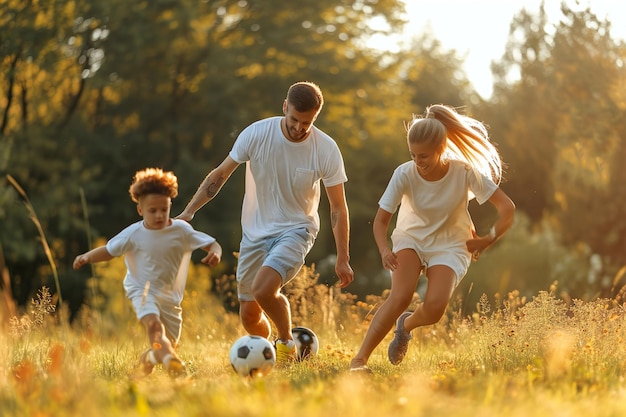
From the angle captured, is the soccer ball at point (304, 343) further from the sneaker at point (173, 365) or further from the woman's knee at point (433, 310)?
the sneaker at point (173, 365)

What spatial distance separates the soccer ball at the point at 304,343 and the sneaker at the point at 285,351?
29cm

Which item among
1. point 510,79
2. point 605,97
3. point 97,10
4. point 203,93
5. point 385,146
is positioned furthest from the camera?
point 510,79

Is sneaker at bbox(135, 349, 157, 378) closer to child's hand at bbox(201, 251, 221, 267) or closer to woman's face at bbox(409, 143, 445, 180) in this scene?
child's hand at bbox(201, 251, 221, 267)

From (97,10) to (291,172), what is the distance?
1905 cm

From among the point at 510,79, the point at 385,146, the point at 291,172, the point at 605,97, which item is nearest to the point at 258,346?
the point at 291,172

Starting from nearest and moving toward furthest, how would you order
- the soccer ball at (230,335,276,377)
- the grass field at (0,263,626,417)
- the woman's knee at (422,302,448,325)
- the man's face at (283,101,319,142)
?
the grass field at (0,263,626,417)
the soccer ball at (230,335,276,377)
the woman's knee at (422,302,448,325)
the man's face at (283,101,319,142)

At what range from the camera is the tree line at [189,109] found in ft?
78.7

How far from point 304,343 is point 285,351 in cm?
51

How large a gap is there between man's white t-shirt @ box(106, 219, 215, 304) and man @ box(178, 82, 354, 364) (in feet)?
1.97

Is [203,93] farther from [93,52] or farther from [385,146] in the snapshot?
[385,146]

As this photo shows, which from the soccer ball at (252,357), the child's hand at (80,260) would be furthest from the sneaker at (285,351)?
the child's hand at (80,260)

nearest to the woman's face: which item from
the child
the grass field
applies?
the grass field

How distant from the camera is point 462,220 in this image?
24.9 ft

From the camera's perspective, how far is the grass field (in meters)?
4.67
